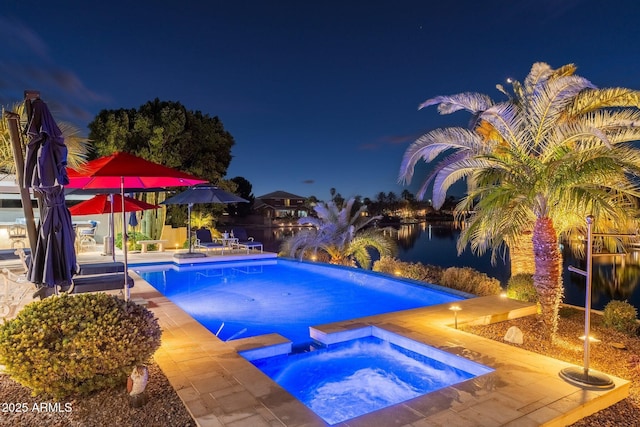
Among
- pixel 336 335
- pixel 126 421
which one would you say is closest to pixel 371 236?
pixel 336 335

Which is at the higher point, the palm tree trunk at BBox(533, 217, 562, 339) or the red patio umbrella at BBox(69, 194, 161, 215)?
the red patio umbrella at BBox(69, 194, 161, 215)

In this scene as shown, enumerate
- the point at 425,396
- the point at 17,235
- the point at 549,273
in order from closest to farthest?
1. the point at 425,396
2. the point at 549,273
3. the point at 17,235

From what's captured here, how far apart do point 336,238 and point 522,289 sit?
27.1 ft

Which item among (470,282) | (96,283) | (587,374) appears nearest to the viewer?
(587,374)

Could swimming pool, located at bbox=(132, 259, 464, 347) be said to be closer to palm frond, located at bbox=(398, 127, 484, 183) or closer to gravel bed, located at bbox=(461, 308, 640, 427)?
gravel bed, located at bbox=(461, 308, 640, 427)

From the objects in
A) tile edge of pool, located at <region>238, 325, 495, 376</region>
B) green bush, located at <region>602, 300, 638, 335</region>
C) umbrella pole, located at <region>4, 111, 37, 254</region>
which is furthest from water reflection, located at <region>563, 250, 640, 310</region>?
umbrella pole, located at <region>4, 111, 37, 254</region>

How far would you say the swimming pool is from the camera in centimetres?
816

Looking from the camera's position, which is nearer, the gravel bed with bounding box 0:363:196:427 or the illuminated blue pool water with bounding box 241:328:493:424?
the gravel bed with bounding box 0:363:196:427

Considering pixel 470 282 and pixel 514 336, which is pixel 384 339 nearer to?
pixel 514 336

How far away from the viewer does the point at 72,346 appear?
3758 millimetres

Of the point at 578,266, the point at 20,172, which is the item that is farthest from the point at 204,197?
the point at 578,266

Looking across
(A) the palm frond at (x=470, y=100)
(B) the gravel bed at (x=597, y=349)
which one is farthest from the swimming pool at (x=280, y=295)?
(A) the palm frond at (x=470, y=100)

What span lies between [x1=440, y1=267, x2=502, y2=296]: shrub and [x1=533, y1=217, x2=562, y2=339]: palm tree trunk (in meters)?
4.10

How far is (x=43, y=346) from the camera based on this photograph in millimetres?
3742
